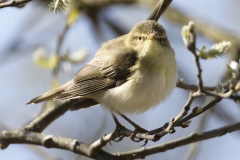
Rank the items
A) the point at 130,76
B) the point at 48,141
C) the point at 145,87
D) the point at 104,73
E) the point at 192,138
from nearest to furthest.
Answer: the point at 192,138, the point at 48,141, the point at 145,87, the point at 130,76, the point at 104,73

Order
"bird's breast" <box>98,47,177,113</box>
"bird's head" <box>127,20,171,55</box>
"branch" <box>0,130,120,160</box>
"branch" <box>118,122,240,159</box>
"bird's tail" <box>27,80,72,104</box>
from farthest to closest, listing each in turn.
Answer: "bird's tail" <box>27,80,72,104</box> → "bird's head" <box>127,20,171,55</box> → "bird's breast" <box>98,47,177,113</box> → "branch" <box>0,130,120,160</box> → "branch" <box>118,122,240,159</box>

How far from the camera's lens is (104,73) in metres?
3.82

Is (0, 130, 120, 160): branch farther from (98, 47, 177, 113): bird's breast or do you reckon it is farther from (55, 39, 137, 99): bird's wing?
(98, 47, 177, 113): bird's breast

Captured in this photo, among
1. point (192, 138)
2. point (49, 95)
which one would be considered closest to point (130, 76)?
point (49, 95)

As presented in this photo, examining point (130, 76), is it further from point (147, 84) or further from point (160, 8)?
point (160, 8)

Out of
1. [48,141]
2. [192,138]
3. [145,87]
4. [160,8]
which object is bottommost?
[48,141]

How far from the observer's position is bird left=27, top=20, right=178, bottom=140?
3.45 meters

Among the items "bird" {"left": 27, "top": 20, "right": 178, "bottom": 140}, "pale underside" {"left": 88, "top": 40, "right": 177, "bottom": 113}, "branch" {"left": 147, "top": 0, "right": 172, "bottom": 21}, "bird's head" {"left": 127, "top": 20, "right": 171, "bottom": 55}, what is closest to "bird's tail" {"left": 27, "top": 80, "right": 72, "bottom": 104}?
"bird" {"left": 27, "top": 20, "right": 178, "bottom": 140}

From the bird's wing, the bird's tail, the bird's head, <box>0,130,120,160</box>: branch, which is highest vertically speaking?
the bird's head

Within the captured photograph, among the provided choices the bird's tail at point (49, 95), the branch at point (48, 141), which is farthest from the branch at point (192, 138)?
the bird's tail at point (49, 95)

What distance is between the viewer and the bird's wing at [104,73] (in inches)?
144

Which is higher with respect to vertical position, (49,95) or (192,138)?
(192,138)

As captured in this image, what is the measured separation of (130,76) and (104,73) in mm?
325

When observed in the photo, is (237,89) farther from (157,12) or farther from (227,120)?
(227,120)
